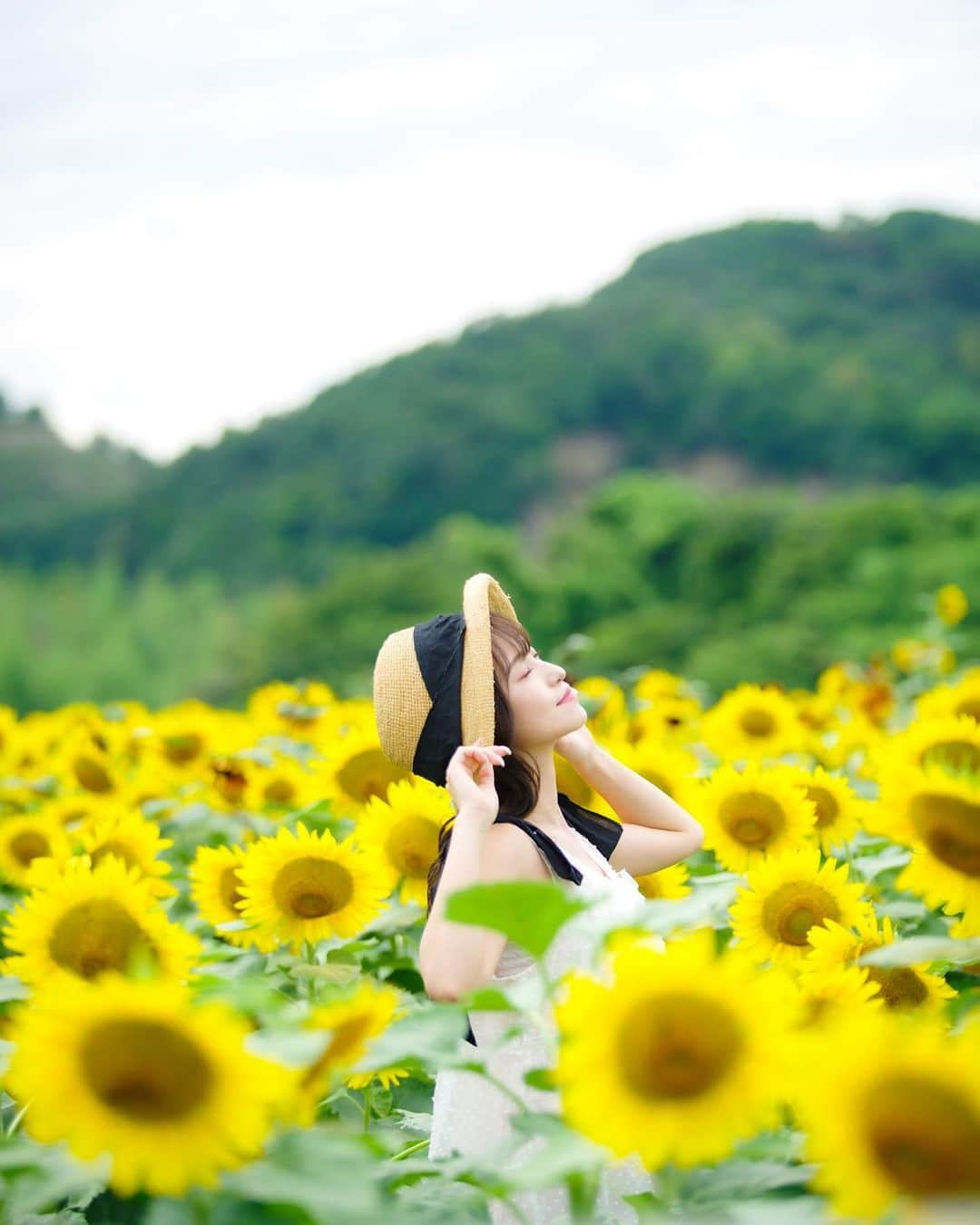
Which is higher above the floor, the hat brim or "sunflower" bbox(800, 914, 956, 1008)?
the hat brim

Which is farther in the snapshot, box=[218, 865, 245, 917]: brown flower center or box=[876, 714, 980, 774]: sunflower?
box=[218, 865, 245, 917]: brown flower center

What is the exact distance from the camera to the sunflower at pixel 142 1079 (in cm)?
96

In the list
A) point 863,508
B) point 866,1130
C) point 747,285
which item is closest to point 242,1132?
point 866,1130

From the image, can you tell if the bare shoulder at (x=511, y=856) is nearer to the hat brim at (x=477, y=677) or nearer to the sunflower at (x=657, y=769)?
the hat brim at (x=477, y=677)

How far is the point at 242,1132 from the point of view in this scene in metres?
0.97

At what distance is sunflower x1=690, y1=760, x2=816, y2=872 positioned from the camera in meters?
2.45

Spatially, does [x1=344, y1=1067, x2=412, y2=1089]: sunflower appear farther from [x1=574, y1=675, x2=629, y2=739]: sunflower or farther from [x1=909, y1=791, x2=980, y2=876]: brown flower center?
[x1=574, y1=675, x2=629, y2=739]: sunflower

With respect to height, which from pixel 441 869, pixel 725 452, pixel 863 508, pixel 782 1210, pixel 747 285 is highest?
pixel 747 285

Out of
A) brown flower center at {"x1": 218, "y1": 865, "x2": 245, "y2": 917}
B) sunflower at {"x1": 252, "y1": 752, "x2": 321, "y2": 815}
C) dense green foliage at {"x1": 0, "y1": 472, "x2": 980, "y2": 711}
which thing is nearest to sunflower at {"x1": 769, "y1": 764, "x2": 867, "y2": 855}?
brown flower center at {"x1": 218, "y1": 865, "x2": 245, "y2": 917}

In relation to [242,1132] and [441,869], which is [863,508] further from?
[242,1132]

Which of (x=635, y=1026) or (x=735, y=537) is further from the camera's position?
(x=735, y=537)

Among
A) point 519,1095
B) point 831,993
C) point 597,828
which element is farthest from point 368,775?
point 831,993

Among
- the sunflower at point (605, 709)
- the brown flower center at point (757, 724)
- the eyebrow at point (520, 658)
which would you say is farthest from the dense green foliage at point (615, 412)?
the eyebrow at point (520, 658)

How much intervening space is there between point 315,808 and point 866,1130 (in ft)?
5.65
